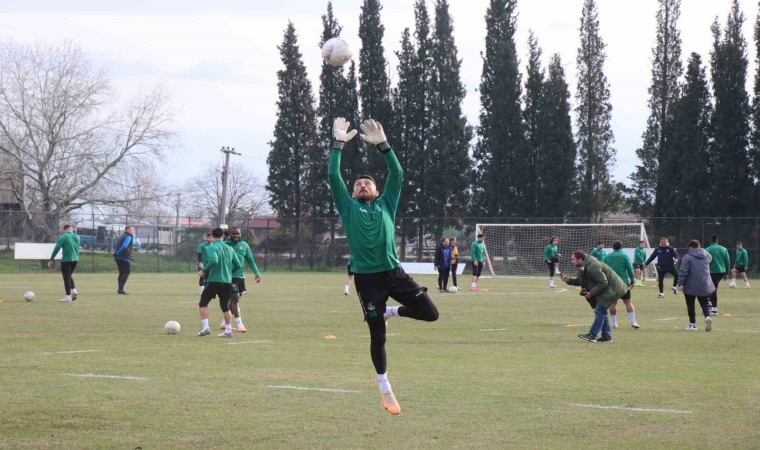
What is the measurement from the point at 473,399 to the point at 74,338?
9278mm

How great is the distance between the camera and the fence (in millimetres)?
55812

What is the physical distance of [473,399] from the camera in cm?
1016

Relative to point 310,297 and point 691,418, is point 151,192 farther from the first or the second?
point 691,418

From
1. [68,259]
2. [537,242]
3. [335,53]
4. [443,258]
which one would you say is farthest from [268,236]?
[335,53]

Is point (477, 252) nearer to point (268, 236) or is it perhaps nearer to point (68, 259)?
point (68, 259)

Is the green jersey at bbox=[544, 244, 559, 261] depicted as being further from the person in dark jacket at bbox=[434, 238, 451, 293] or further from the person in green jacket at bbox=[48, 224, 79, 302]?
the person in green jacket at bbox=[48, 224, 79, 302]

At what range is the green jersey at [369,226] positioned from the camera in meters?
9.01

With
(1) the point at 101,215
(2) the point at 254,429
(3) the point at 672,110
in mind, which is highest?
(3) the point at 672,110

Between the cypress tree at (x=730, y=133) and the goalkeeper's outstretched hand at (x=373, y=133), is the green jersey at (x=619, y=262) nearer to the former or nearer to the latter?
the goalkeeper's outstretched hand at (x=373, y=133)

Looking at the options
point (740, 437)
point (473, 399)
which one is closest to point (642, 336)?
point (473, 399)

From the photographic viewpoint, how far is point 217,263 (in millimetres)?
17594

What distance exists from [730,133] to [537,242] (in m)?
14.1

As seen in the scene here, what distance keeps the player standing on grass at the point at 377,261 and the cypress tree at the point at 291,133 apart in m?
61.8

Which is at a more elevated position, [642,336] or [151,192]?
[151,192]
